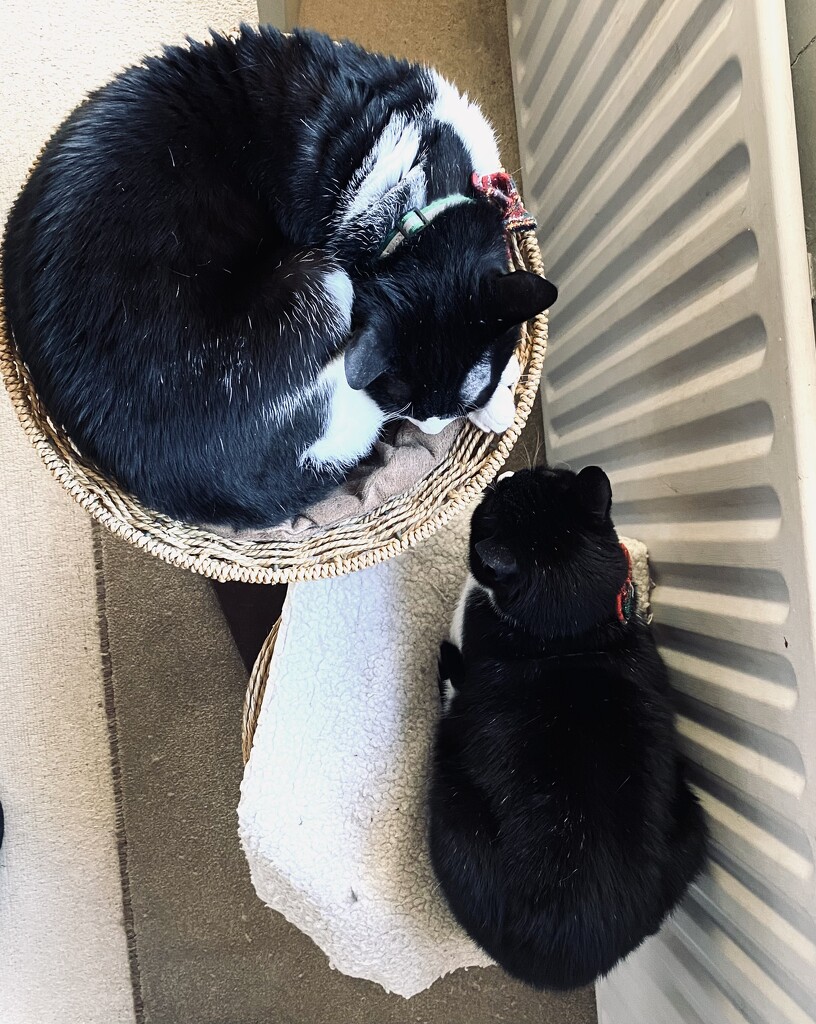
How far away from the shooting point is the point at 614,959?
1023mm

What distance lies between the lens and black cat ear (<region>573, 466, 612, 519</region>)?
1.08m

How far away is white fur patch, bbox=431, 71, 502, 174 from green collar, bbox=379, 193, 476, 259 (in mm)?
117

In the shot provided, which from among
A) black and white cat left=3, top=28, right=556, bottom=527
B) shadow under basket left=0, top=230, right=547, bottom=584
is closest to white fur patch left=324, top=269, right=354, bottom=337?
black and white cat left=3, top=28, right=556, bottom=527

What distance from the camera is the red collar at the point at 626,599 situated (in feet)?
3.64

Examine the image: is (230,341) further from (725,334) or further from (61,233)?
(725,334)

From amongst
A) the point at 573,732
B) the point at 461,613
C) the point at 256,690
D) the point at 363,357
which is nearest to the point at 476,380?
the point at 363,357

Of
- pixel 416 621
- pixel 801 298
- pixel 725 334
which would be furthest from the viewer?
pixel 416 621

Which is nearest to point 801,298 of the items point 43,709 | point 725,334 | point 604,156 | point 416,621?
point 725,334

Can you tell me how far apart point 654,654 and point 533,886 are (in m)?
0.38

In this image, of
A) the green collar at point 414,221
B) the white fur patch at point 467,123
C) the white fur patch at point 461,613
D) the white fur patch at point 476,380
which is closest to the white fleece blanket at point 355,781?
the white fur patch at point 461,613

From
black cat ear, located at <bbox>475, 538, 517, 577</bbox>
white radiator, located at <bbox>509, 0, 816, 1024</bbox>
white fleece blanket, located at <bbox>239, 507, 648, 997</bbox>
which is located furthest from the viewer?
white fleece blanket, located at <bbox>239, 507, 648, 997</bbox>

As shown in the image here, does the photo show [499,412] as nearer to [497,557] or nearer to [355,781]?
[497,557]

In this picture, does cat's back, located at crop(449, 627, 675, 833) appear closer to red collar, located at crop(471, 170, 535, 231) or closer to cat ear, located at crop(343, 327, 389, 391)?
cat ear, located at crop(343, 327, 389, 391)

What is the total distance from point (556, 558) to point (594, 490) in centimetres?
12
